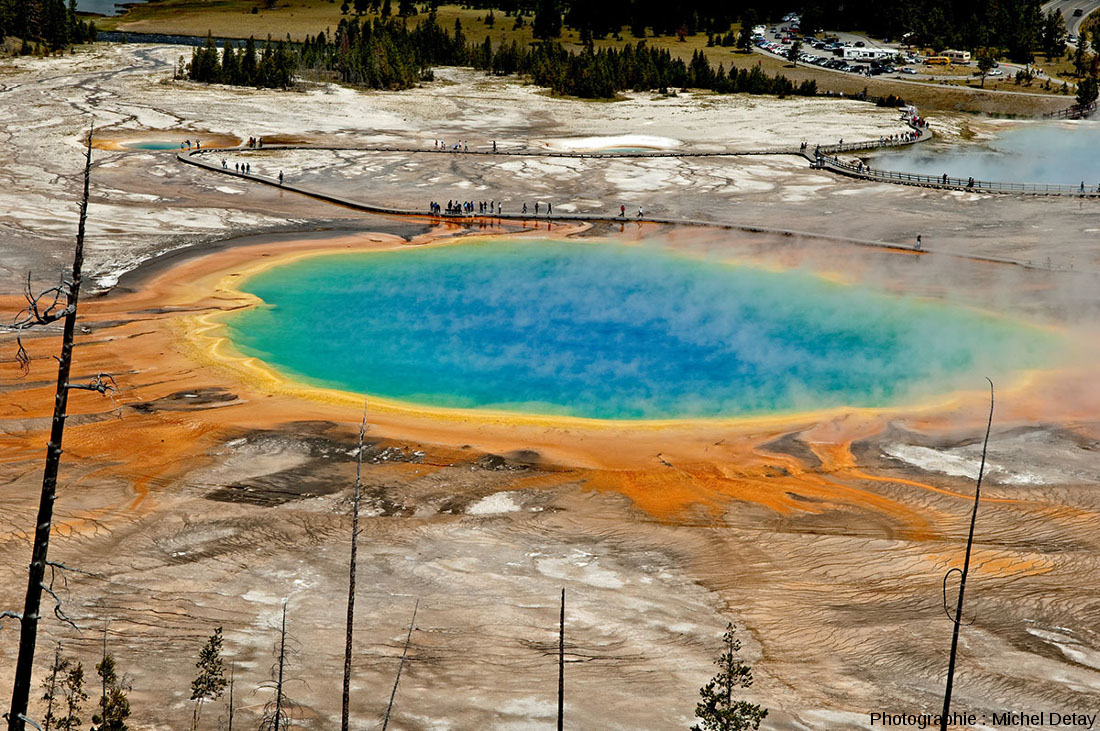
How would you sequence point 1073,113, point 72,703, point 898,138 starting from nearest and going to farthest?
point 72,703 < point 898,138 < point 1073,113

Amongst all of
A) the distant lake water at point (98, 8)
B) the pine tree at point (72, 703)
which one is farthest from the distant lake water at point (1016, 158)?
the distant lake water at point (98, 8)

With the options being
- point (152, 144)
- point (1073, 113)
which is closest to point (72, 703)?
point (152, 144)

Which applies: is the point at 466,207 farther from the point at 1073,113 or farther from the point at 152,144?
the point at 1073,113

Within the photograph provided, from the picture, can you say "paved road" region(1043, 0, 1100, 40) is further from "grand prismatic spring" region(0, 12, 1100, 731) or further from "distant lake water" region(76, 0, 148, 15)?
"distant lake water" region(76, 0, 148, 15)

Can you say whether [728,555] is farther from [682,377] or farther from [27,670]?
[27,670]

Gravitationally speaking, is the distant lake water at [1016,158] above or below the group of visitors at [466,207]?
above

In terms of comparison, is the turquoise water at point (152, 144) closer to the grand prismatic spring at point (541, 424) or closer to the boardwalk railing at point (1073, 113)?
the grand prismatic spring at point (541, 424)
